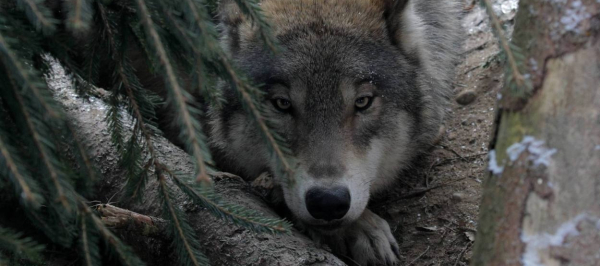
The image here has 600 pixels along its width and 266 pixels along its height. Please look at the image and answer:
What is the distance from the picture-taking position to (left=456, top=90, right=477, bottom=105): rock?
4.17 meters

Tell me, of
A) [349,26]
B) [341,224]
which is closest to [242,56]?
[349,26]

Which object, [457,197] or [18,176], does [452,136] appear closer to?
[457,197]

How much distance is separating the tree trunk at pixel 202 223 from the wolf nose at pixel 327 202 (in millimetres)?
138

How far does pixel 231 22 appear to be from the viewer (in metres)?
3.21

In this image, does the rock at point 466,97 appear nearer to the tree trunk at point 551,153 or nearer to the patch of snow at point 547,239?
the tree trunk at point 551,153

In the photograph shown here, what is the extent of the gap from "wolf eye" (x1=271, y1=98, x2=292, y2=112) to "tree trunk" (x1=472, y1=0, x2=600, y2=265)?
1.45 metres

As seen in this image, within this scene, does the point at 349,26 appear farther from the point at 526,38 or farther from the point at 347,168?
the point at 526,38

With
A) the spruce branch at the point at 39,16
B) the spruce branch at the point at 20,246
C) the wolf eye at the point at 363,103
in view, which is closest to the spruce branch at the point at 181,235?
the spruce branch at the point at 20,246

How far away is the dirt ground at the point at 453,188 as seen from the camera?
2.97m

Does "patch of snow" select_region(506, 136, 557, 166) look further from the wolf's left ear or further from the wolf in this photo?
the wolf's left ear

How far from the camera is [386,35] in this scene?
3191mm

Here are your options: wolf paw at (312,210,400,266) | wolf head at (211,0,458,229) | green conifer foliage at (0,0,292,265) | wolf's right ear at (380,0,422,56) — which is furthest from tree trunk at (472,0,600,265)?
wolf's right ear at (380,0,422,56)

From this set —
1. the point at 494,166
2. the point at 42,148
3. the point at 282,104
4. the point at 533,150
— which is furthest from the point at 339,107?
the point at 42,148

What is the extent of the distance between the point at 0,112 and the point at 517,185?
147cm
